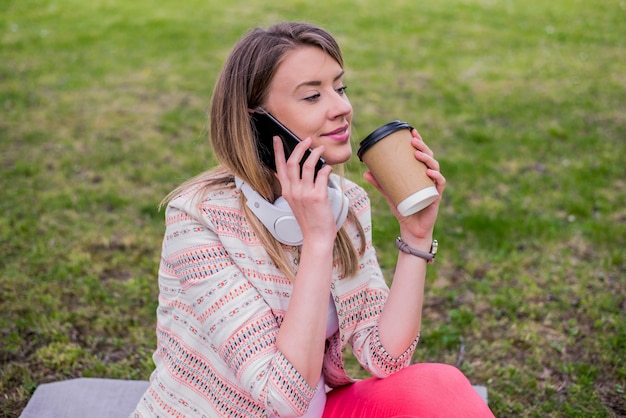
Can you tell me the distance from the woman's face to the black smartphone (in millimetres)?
29

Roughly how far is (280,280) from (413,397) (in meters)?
0.56

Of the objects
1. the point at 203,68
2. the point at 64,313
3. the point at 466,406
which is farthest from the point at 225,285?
the point at 203,68

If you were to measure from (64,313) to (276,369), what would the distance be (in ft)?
7.63

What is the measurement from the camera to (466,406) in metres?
2.13

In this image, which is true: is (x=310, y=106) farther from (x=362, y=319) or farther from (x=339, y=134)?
(x=362, y=319)

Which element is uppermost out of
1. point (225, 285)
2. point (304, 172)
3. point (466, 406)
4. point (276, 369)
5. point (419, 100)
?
point (304, 172)

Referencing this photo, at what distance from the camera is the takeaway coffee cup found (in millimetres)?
1963

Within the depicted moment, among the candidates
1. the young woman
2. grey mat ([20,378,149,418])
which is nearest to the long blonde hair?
the young woman

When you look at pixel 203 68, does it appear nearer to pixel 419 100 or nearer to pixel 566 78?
pixel 419 100

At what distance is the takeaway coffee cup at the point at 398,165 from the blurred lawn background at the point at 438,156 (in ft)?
2.99

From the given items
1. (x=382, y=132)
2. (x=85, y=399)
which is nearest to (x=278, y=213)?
(x=382, y=132)

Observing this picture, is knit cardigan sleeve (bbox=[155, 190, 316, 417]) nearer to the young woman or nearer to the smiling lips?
the young woman

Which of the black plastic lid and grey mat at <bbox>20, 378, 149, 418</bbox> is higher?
the black plastic lid

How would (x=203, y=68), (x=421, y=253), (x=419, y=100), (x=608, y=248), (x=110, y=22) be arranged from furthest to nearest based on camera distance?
(x=110, y=22)
(x=203, y=68)
(x=419, y=100)
(x=608, y=248)
(x=421, y=253)
